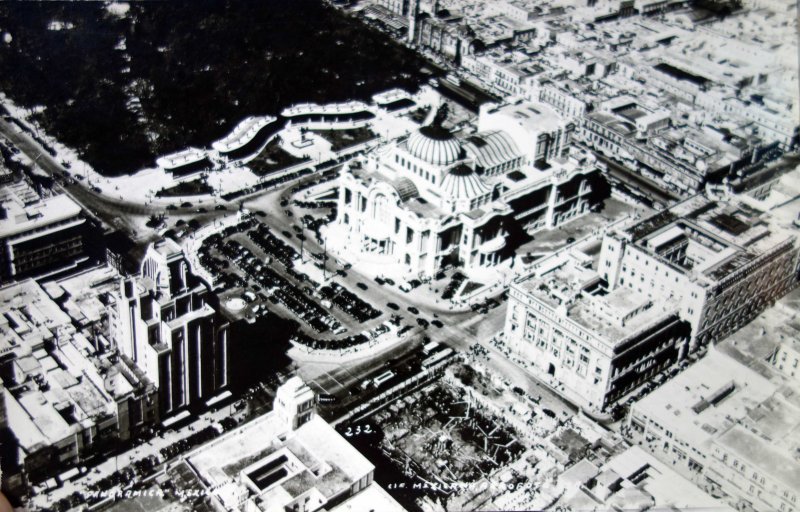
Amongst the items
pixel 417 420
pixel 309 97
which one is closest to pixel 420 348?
pixel 417 420

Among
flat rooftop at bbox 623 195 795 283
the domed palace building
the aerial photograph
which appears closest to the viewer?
the aerial photograph

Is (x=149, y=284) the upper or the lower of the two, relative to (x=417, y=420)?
upper

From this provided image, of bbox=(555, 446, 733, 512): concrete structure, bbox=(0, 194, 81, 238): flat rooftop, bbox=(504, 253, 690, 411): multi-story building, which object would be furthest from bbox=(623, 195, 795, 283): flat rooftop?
bbox=(0, 194, 81, 238): flat rooftop

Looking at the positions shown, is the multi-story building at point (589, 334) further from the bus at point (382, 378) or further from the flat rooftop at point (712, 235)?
the bus at point (382, 378)

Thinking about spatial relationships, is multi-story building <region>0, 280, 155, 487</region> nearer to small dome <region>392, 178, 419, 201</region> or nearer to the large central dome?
small dome <region>392, 178, 419, 201</region>

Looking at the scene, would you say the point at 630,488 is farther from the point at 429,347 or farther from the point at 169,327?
the point at 169,327

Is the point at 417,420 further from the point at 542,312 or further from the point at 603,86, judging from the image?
the point at 603,86
